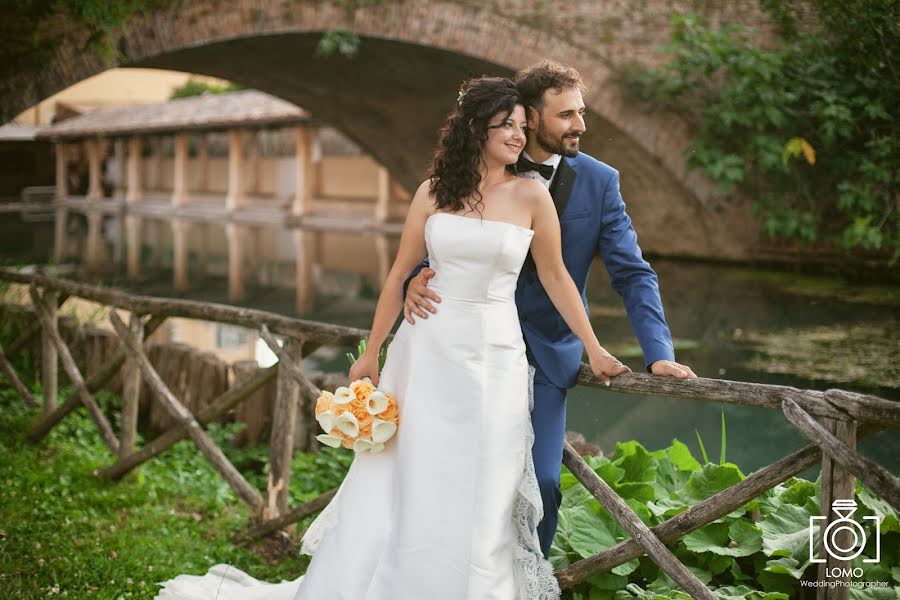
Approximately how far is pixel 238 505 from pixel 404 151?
11965 millimetres

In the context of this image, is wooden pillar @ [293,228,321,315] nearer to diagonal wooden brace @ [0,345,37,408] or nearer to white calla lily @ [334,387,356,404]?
diagonal wooden brace @ [0,345,37,408]

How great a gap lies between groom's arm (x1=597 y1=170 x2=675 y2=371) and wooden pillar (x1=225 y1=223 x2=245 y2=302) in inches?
379

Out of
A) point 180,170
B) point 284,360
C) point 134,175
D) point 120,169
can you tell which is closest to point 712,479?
point 284,360

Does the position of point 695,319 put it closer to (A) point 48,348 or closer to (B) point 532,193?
(A) point 48,348

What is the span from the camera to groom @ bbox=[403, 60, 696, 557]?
2496mm

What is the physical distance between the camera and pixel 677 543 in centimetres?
282

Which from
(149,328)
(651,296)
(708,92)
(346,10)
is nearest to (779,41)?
(708,92)

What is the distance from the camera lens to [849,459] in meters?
2.04

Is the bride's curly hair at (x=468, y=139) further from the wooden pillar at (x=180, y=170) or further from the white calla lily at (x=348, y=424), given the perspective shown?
the wooden pillar at (x=180, y=170)

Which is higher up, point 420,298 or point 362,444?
point 420,298

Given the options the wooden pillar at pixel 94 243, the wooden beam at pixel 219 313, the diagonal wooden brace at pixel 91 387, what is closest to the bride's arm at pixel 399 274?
the wooden beam at pixel 219 313

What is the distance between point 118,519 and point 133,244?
51.9 feet

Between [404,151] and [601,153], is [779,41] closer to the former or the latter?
[601,153]

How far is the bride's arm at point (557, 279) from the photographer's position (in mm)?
2426
